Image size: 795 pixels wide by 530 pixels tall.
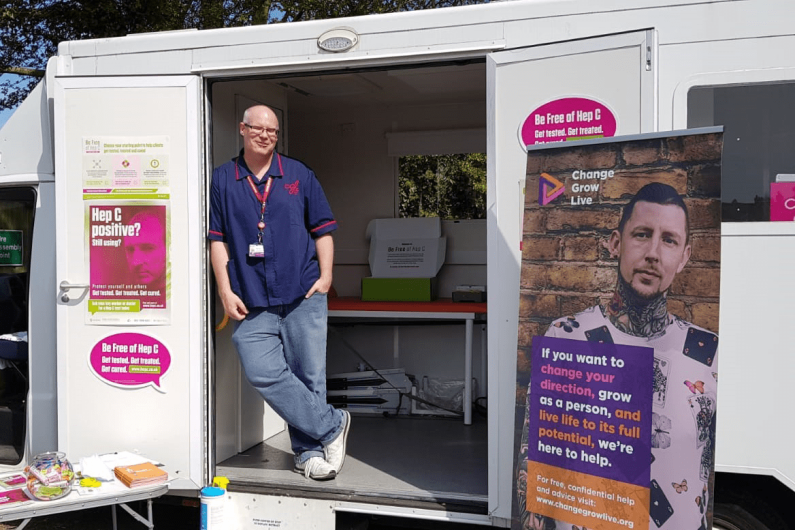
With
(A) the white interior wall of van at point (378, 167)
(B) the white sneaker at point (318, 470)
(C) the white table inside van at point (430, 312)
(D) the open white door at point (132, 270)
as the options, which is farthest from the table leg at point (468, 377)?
(D) the open white door at point (132, 270)

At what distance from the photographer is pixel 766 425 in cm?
281

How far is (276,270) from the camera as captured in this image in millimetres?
3574

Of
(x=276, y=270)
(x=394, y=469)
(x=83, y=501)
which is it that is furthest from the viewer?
(x=394, y=469)

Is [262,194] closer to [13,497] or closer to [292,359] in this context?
[292,359]

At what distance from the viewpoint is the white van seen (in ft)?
9.41

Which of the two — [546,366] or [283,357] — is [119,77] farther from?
[546,366]

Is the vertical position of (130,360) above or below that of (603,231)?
below

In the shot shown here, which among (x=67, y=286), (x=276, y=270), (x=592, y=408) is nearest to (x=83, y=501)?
(x=67, y=286)

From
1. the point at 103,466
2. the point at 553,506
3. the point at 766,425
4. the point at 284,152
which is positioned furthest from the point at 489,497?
the point at 284,152

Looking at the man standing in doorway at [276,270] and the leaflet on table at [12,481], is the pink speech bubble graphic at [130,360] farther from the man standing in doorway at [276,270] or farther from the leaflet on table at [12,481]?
the leaflet on table at [12,481]

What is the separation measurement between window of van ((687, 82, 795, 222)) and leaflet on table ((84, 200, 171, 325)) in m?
2.44

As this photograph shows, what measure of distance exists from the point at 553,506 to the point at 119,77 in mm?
2702

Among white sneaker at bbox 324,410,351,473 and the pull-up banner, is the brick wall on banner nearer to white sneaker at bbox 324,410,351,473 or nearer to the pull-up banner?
the pull-up banner

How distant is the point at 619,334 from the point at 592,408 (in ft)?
0.92
